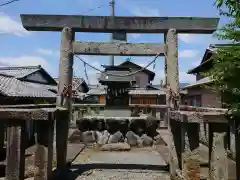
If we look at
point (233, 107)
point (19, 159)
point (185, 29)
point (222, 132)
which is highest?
point (185, 29)

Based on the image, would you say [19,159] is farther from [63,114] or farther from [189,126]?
[189,126]

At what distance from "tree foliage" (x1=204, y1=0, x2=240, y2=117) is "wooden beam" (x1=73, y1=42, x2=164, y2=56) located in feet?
10.9

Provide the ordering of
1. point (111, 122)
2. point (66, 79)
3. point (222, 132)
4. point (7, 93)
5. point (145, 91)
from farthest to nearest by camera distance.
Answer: point (145, 91) < point (111, 122) < point (7, 93) < point (66, 79) < point (222, 132)

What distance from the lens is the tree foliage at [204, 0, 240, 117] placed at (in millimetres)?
3688

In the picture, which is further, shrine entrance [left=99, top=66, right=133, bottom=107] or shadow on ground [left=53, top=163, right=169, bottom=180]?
shrine entrance [left=99, top=66, right=133, bottom=107]

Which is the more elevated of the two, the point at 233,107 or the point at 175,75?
the point at 175,75

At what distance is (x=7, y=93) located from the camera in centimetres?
1234

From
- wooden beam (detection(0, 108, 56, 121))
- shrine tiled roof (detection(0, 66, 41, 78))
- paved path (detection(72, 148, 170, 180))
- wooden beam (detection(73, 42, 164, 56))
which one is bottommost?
Result: paved path (detection(72, 148, 170, 180))

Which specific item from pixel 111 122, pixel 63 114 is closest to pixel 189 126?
pixel 63 114

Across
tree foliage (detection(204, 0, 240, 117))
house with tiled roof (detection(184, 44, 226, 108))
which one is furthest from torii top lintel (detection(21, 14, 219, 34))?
house with tiled roof (detection(184, 44, 226, 108))

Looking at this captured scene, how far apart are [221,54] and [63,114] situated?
389 cm

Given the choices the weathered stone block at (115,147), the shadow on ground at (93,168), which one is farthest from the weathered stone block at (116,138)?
the shadow on ground at (93,168)

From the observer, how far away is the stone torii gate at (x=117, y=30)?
23.5 ft

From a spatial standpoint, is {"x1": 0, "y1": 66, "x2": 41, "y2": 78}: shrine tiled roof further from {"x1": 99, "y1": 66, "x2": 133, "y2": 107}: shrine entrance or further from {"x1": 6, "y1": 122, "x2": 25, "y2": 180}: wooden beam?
{"x1": 6, "y1": 122, "x2": 25, "y2": 180}: wooden beam
